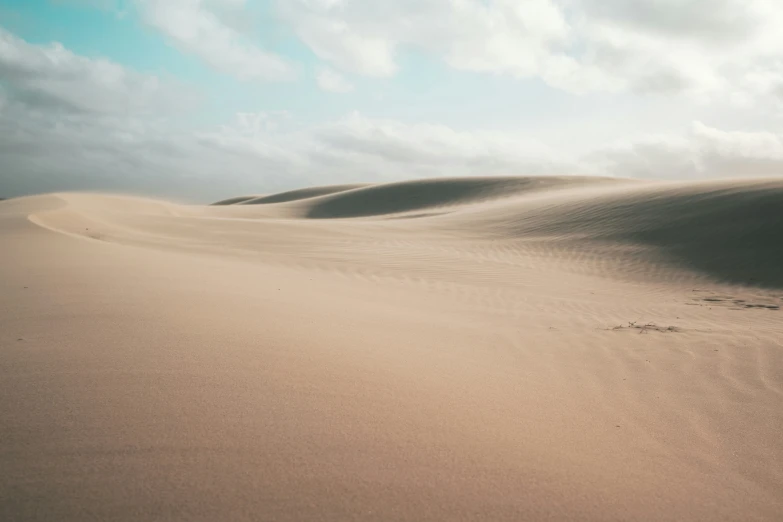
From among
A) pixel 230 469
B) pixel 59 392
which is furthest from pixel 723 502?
pixel 59 392

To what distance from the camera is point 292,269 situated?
946cm

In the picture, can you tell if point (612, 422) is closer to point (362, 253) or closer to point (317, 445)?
point (317, 445)

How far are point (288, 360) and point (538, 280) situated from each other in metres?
8.19

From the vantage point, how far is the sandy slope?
1.84 m

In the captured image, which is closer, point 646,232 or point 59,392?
point 59,392

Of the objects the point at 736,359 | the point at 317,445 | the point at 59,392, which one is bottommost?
the point at 736,359

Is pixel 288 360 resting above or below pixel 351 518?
above

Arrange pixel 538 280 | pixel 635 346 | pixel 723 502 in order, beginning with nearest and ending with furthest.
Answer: pixel 723 502, pixel 635 346, pixel 538 280

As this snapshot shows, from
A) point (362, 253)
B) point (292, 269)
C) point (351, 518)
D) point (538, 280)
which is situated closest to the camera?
point (351, 518)

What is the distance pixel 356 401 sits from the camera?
8.50 ft

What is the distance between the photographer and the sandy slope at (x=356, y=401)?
1.84 meters

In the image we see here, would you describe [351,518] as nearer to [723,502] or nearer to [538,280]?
[723,502]

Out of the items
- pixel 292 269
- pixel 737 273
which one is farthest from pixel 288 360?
pixel 737 273

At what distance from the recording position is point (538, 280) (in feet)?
34.1
